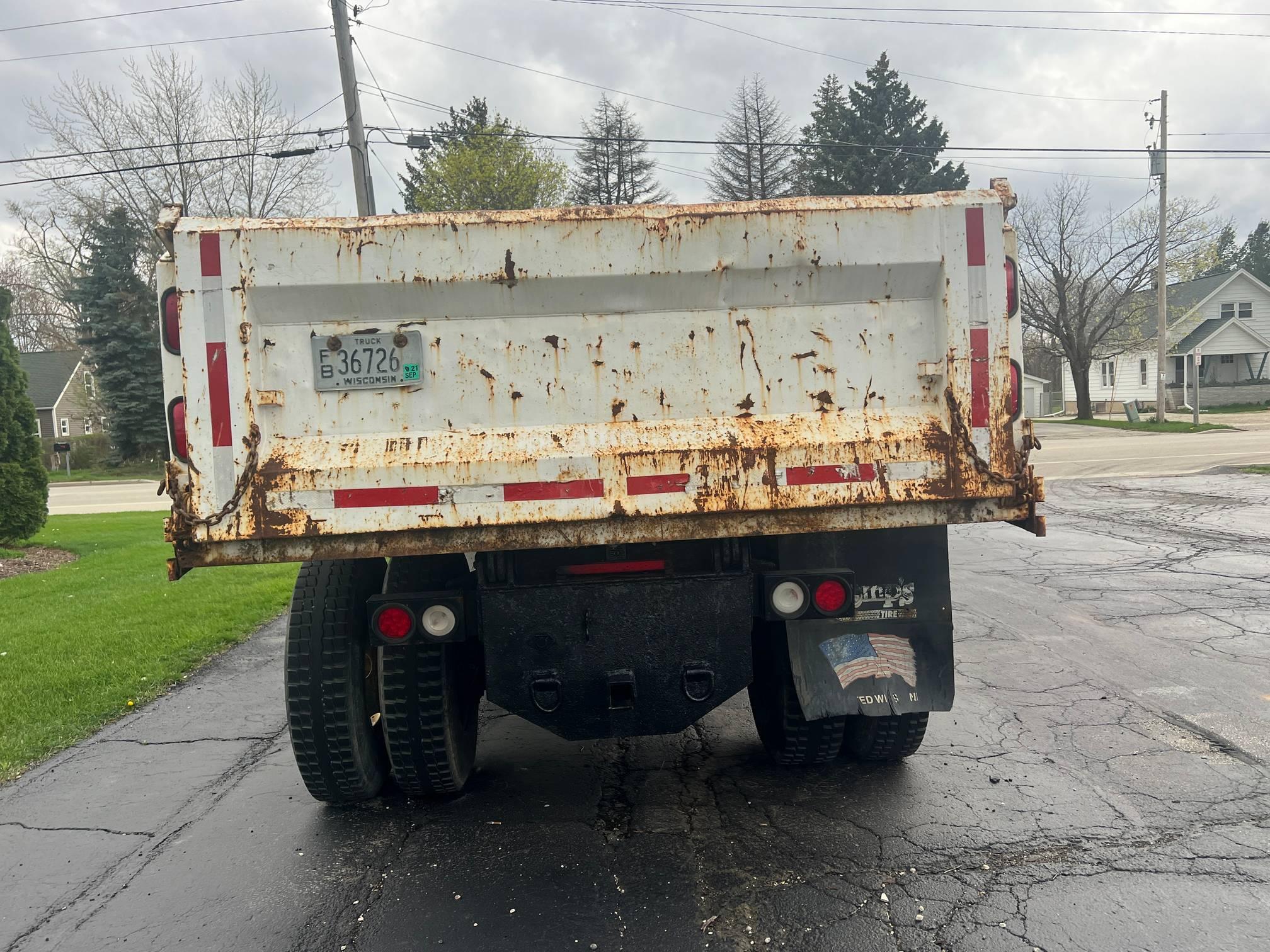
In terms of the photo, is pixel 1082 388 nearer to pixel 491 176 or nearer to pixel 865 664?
pixel 491 176

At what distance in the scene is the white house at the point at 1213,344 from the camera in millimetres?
43688

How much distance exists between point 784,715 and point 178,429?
2630mm

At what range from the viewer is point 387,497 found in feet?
10.3

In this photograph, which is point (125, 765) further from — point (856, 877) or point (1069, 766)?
point (1069, 766)

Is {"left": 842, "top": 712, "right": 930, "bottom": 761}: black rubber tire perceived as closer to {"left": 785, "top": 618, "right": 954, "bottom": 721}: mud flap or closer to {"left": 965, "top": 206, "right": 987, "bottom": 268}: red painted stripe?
{"left": 785, "top": 618, "right": 954, "bottom": 721}: mud flap

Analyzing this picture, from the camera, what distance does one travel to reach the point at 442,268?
3219 mm

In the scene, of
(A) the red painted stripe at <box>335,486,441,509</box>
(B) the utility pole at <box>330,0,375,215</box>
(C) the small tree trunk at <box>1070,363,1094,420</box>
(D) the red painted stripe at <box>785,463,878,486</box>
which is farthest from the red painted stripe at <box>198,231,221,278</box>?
(C) the small tree trunk at <box>1070,363,1094,420</box>

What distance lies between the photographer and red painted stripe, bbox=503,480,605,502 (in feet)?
10.3

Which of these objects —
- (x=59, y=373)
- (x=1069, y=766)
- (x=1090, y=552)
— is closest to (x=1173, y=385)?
(x=1090, y=552)

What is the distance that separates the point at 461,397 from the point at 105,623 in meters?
6.60

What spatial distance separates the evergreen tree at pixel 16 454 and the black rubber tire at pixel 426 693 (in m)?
11.4

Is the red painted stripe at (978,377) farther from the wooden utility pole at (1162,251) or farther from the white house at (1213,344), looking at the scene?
the white house at (1213,344)

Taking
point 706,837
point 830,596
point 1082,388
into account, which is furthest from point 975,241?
point 1082,388

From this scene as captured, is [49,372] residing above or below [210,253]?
above
